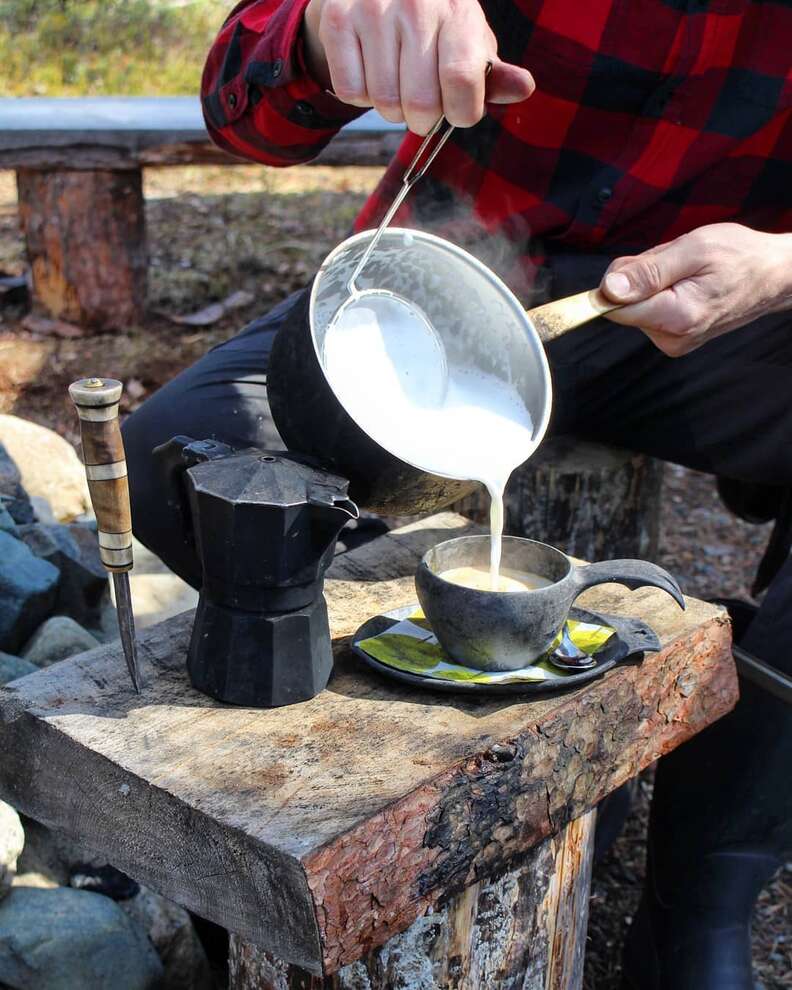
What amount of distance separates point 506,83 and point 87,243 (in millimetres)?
3203

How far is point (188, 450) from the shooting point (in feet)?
4.96

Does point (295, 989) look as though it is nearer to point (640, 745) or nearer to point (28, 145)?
point (640, 745)

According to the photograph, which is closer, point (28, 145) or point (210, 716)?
point (210, 716)

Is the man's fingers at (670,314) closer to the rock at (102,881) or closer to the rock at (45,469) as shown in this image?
the rock at (102,881)

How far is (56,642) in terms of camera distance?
2295 millimetres

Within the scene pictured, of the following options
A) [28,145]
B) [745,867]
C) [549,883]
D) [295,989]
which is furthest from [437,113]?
[28,145]

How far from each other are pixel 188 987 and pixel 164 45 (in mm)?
6481

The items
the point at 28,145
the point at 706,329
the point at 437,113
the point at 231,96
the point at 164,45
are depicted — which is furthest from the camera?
the point at 164,45

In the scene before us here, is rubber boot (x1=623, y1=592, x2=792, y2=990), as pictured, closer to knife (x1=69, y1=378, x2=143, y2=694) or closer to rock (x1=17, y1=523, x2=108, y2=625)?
knife (x1=69, y1=378, x2=143, y2=694)

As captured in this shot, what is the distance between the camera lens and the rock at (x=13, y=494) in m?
2.78

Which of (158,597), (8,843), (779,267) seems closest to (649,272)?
(779,267)

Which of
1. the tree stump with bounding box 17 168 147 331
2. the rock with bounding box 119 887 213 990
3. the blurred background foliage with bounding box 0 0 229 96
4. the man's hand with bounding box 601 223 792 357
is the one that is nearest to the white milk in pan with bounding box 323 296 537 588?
the man's hand with bounding box 601 223 792 357

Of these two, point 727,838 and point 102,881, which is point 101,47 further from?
point 727,838

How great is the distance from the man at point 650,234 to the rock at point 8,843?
563 millimetres
